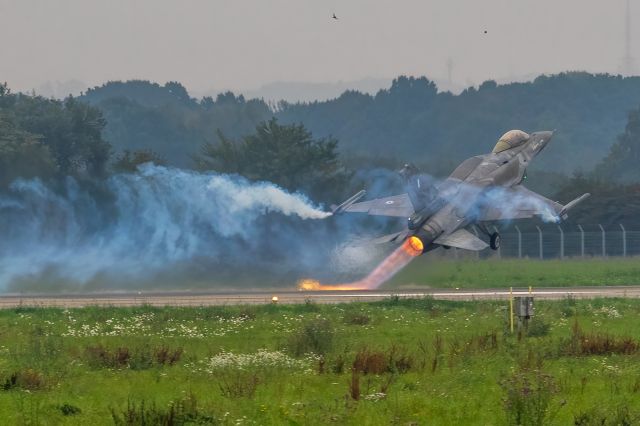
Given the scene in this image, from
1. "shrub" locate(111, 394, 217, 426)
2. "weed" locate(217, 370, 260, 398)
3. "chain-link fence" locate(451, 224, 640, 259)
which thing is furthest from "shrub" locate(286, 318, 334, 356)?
"chain-link fence" locate(451, 224, 640, 259)

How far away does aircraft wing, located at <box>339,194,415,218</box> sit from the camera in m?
69.3

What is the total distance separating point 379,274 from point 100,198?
1819 cm

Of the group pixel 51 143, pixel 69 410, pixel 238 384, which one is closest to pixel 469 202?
pixel 238 384

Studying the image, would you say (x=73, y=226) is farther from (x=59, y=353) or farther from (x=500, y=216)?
(x=59, y=353)

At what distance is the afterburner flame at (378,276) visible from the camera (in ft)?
227

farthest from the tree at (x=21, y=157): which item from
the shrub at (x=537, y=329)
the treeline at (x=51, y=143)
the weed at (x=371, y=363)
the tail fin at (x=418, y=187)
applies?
the weed at (x=371, y=363)

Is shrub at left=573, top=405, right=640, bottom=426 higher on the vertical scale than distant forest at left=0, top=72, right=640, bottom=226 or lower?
lower

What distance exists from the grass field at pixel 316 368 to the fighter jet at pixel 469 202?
1125 cm

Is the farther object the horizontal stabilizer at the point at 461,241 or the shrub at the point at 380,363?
the horizontal stabilizer at the point at 461,241

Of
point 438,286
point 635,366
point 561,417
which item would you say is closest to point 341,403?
point 561,417

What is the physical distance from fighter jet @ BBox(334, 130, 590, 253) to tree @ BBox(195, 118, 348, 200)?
19.2 meters

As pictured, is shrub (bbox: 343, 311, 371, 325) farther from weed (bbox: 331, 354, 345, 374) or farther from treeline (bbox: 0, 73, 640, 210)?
treeline (bbox: 0, 73, 640, 210)

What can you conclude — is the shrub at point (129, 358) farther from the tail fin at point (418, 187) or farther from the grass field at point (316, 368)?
the tail fin at point (418, 187)

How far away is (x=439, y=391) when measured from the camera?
30.2 metres
